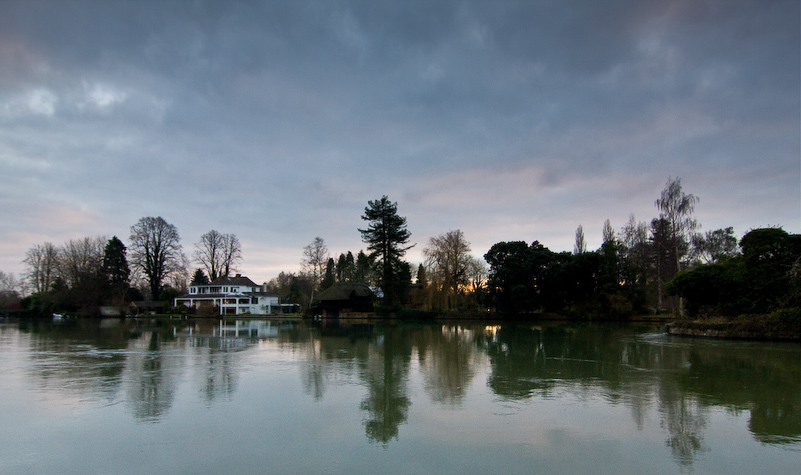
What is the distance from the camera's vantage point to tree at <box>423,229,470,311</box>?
42.7 meters

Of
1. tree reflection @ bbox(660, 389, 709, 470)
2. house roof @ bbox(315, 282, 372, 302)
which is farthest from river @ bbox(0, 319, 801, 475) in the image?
house roof @ bbox(315, 282, 372, 302)

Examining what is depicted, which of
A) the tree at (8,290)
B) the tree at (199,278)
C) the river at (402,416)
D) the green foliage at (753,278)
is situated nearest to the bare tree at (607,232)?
the green foliage at (753,278)

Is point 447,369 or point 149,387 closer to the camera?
point 149,387

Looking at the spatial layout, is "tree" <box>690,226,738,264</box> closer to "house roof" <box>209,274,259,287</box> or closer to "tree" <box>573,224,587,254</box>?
"tree" <box>573,224,587,254</box>

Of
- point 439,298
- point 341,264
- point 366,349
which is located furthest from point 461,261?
point 341,264

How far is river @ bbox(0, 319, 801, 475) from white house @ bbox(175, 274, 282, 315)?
45952 millimetres

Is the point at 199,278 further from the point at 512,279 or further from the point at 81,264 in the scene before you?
the point at 512,279

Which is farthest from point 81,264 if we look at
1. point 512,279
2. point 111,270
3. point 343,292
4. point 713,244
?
point 713,244

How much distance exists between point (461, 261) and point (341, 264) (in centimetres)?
3457

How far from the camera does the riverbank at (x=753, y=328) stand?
18062mm

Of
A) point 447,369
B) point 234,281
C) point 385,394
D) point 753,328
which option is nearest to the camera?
point 385,394

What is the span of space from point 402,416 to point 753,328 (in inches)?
723

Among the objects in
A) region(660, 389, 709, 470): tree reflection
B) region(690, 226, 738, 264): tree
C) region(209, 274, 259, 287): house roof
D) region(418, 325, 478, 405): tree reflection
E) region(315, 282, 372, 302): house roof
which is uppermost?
region(690, 226, 738, 264): tree

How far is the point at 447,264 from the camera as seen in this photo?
43.1 metres
